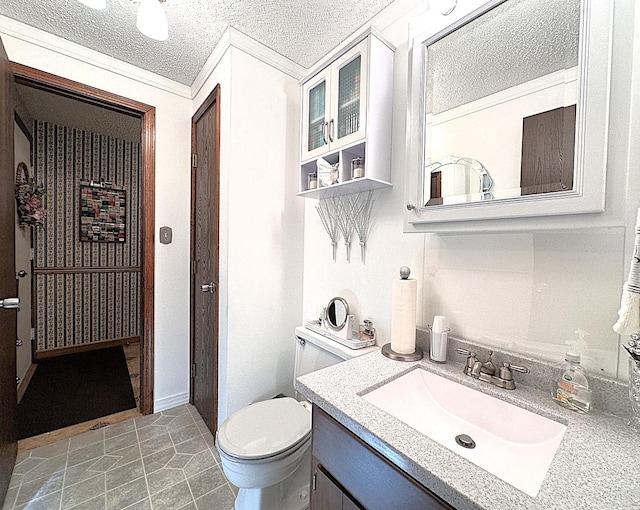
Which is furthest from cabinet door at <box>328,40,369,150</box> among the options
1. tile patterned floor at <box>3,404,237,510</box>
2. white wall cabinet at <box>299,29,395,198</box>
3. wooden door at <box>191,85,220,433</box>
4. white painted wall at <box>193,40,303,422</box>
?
tile patterned floor at <box>3,404,237,510</box>

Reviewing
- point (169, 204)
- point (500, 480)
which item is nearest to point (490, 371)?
point (500, 480)

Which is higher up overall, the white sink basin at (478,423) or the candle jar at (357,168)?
the candle jar at (357,168)

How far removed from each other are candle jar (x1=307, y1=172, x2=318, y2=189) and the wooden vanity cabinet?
1002 mm

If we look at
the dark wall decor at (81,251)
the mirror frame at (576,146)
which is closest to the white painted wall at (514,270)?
the mirror frame at (576,146)

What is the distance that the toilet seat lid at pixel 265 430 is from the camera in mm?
1068

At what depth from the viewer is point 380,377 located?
2.94 ft

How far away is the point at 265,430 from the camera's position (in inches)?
46.1

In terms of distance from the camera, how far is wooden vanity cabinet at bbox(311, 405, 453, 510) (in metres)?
0.57

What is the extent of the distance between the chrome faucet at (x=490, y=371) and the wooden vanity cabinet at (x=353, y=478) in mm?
459

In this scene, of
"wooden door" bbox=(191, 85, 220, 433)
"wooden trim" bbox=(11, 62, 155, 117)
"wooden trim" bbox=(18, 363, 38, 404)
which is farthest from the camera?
"wooden trim" bbox=(18, 363, 38, 404)

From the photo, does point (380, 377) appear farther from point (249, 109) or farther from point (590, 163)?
point (249, 109)

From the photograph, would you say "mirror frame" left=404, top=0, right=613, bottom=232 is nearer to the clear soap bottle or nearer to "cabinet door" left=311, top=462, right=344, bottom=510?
the clear soap bottle

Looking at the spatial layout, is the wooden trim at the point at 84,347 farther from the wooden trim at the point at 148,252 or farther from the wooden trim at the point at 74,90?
the wooden trim at the point at 74,90

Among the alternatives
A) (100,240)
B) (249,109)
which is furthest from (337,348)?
(100,240)
